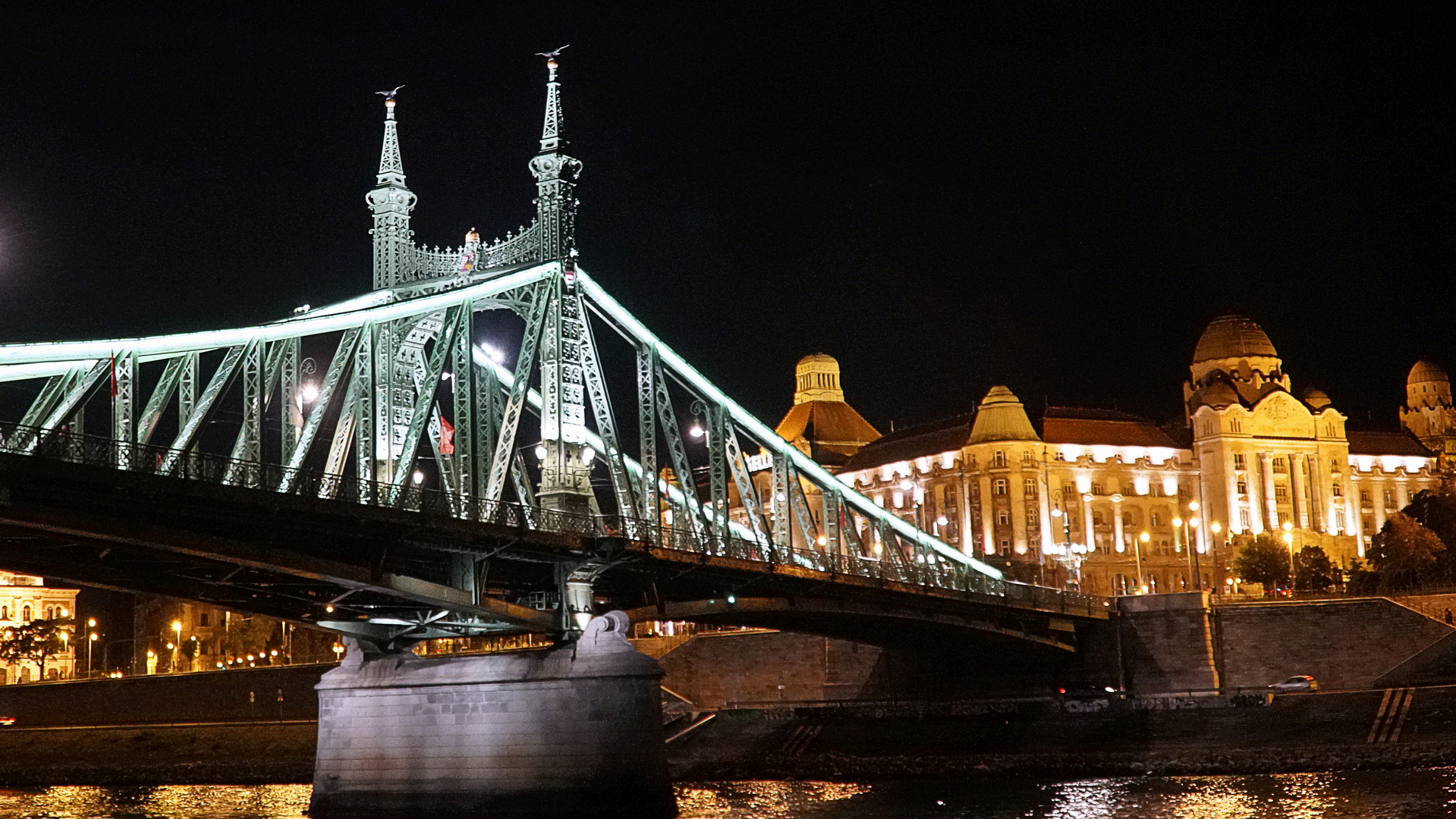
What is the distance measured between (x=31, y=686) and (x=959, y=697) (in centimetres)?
4809

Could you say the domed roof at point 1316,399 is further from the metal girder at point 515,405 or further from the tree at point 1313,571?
the metal girder at point 515,405

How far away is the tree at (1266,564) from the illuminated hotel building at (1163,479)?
11295 millimetres

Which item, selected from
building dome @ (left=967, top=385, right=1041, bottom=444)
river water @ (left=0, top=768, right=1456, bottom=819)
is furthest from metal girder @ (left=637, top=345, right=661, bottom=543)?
building dome @ (left=967, top=385, right=1041, bottom=444)

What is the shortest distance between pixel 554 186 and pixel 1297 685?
38118 mm

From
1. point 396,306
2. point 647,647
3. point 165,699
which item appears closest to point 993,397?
point 647,647

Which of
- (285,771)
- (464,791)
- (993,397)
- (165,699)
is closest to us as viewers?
(464,791)

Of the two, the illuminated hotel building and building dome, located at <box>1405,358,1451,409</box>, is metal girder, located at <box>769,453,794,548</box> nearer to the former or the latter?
the illuminated hotel building

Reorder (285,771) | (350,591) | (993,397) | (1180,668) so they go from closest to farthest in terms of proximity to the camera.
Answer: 1. (350,591)
2. (285,771)
3. (1180,668)
4. (993,397)

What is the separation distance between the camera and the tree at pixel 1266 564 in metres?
103

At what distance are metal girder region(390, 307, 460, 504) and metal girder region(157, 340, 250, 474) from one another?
4225 millimetres

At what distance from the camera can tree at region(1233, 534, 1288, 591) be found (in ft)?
338

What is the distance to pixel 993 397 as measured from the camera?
125 meters

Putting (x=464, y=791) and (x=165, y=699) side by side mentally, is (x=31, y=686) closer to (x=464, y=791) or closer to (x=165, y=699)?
(x=165, y=699)

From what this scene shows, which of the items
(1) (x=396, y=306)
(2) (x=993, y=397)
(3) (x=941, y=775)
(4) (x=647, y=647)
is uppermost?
(2) (x=993, y=397)
